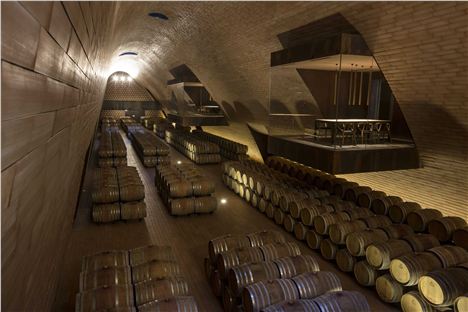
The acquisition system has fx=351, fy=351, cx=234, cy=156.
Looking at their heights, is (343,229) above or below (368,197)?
below

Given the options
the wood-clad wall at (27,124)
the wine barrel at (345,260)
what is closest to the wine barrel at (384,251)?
the wine barrel at (345,260)

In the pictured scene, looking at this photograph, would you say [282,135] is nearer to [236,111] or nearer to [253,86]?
[253,86]

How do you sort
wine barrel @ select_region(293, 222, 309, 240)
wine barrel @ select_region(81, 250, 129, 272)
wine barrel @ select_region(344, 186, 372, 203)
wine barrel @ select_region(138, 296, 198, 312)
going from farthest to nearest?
wine barrel @ select_region(344, 186, 372, 203) < wine barrel @ select_region(293, 222, 309, 240) < wine barrel @ select_region(81, 250, 129, 272) < wine barrel @ select_region(138, 296, 198, 312)

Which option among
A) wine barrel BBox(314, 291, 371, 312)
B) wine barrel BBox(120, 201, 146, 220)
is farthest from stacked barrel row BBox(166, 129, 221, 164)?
wine barrel BBox(314, 291, 371, 312)

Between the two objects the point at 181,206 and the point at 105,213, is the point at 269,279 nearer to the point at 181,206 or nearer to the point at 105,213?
the point at 181,206

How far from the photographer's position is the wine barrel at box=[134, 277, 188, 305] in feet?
14.1

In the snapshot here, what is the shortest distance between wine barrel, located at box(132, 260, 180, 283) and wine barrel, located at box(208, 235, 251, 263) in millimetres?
1034

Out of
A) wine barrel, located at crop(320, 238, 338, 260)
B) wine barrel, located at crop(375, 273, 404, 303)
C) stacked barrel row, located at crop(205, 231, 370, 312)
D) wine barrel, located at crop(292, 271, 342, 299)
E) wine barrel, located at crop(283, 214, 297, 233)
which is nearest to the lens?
stacked barrel row, located at crop(205, 231, 370, 312)

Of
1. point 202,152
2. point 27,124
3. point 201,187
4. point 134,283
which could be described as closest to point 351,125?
point 201,187

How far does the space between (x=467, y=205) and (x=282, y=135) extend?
183 inches

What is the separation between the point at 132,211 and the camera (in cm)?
901

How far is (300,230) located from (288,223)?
0.56 meters

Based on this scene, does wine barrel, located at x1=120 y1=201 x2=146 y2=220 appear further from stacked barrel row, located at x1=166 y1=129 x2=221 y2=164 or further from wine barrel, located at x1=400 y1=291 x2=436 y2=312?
stacked barrel row, located at x1=166 y1=129 x2=221 y2=164

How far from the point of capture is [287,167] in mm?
12562
